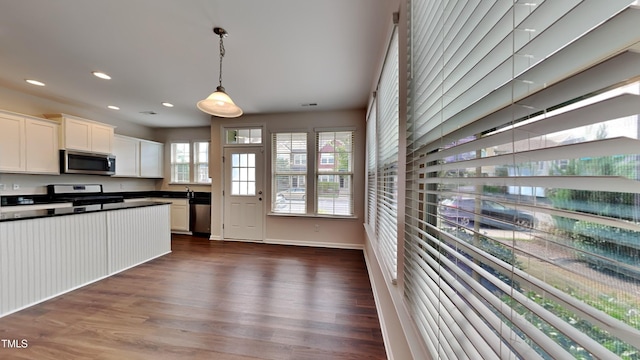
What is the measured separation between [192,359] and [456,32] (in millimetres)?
2362

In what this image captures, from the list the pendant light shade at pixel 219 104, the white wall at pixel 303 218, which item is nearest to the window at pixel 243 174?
the white wall at pixel 303 218

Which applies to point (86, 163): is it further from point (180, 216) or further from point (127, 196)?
point (180, 216)

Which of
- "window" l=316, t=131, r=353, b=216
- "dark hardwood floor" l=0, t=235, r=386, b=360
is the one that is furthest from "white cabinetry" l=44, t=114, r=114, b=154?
"window" l=316, t=131, r=353, b=216

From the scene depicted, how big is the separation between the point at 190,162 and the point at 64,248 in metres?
3.43

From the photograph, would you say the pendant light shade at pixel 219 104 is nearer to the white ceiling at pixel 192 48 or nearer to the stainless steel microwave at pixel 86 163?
the white ceiling at pixel 192 48

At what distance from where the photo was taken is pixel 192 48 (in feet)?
7.88

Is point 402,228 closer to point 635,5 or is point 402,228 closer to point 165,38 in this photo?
point 635,5

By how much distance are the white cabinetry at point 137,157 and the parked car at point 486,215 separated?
6.04 meters

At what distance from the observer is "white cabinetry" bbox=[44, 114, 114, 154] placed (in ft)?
12.6

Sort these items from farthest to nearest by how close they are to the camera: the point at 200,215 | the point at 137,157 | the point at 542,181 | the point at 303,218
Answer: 1. the point at 200,215
2. the point at 137,157
3. the point at 303,218
4. the point at 542,181

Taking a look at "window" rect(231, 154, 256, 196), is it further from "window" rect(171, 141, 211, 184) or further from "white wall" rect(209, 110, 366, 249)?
"window" rect(171, 141, 211, 184)

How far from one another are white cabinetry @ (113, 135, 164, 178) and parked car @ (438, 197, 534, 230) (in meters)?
6.04

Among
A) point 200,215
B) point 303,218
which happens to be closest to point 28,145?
point 200,215

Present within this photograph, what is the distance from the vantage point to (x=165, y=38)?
88.4 inches
